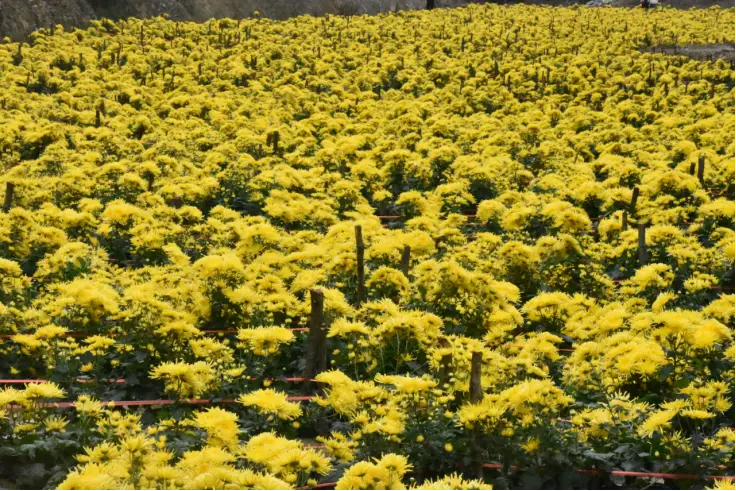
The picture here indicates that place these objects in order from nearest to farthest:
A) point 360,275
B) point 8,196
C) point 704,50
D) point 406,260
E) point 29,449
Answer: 1. point 29,449
2. point 360,275
3. point 406,260
4. point 8,196
5. point 704,50

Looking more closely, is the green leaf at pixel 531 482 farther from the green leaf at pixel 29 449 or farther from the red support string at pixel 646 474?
the green leaf at pixel 29 449

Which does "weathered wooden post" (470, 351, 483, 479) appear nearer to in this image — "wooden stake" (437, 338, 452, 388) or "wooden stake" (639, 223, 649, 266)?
"wooden stake" (437, 338, 452, 388)

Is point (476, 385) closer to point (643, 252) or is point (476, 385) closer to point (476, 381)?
point (476, 381)

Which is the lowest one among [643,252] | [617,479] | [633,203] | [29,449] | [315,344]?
[617,479]

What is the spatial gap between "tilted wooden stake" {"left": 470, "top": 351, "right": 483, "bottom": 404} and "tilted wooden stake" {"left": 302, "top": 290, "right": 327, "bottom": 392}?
1.41m

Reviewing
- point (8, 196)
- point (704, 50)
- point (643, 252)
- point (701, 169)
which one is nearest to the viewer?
point (643, 252)

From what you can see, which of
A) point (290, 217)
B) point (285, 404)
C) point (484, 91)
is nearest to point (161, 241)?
point (290, 217)

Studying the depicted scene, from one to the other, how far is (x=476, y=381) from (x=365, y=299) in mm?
2151

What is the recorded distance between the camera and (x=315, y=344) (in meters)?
5.54

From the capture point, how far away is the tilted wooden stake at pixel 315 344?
18.0ft

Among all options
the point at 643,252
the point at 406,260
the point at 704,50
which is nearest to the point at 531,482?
the point at 406,260

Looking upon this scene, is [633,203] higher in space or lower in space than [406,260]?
higher

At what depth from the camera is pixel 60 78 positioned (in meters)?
17.0

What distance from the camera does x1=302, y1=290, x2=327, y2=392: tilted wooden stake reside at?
5.50 metres
